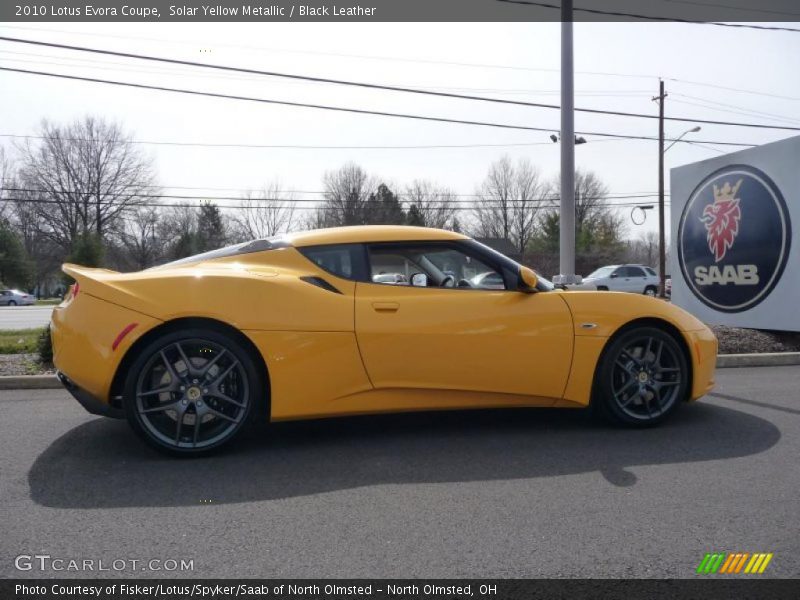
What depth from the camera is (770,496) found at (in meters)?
3.04

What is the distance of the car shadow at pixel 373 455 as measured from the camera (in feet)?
10.5

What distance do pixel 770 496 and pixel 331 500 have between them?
220 centimetres

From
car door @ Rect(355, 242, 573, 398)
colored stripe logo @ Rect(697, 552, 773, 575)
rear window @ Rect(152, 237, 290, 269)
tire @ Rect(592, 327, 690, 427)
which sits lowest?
colored stripe logo @ Rect(697, 552, 773, 575)

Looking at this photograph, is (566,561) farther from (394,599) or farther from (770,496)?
(770,496)

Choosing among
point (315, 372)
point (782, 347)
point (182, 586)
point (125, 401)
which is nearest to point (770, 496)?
point (315, 372)

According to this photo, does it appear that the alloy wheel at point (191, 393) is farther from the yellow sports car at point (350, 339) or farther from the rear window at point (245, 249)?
the rear window at point (245, 249)

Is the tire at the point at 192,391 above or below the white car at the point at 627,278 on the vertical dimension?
above

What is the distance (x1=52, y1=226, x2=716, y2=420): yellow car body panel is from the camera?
3609mm

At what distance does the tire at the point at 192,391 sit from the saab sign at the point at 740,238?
8607 mm

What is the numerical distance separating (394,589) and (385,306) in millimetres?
1950

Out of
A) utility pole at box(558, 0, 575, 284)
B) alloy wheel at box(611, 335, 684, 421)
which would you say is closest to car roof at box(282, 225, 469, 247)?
alloy wheel at box(611, 335, 684, 421)

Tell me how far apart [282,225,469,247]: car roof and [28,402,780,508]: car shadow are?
1.33 meters

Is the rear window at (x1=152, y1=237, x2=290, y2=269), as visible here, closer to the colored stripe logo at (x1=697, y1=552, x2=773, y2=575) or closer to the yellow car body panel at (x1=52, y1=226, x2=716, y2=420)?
the yellow car body panel at (x1=52, y1=226, x2=716, y2=420)

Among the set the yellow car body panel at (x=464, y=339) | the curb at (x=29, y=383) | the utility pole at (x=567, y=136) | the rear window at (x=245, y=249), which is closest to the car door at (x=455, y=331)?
the yellow car body panel at (x=464, y=339)
